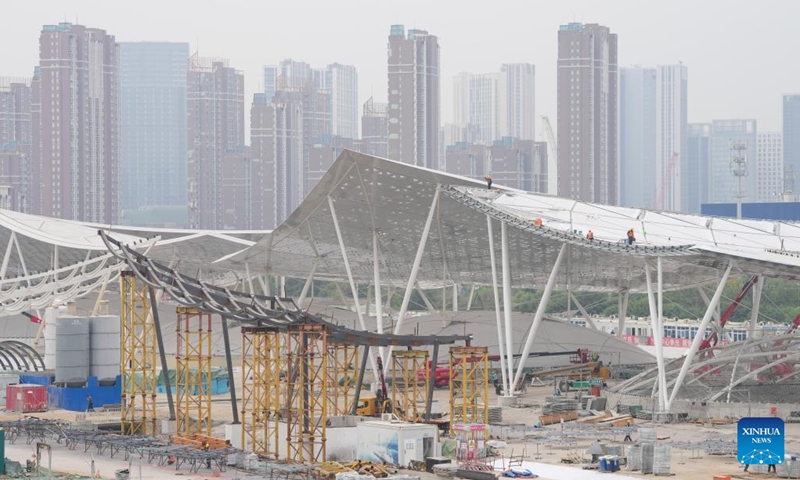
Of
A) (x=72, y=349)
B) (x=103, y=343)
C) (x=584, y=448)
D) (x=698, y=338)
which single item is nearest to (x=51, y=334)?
(x=103, y=343)

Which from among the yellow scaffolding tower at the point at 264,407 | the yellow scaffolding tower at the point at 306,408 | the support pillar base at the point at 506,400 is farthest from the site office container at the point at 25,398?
the support pillar base at the point at 506,400

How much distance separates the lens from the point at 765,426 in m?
46.6

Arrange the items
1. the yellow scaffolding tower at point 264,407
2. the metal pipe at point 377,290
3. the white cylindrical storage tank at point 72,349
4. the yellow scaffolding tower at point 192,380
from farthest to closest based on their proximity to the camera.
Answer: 1. the metal pipe at point 377,290
2. the white cylindrical storage tank at point 72,349
3. the yellow scaffolding tower at point 192,380
4. the yellow scaffolding tower at point 264,407

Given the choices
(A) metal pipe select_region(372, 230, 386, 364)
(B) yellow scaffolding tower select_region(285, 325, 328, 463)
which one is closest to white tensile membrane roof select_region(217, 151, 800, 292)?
(A) metal pipe select_region(372, 230, 386, 364)

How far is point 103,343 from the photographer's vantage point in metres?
73.4

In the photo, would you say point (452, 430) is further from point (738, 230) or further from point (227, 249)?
point (227, 249)

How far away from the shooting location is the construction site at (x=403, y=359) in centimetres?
5116

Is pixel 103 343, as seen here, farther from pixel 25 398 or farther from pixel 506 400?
pixel 506 400

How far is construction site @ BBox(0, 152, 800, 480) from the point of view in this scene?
5116cm

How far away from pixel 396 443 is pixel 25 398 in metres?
26.1

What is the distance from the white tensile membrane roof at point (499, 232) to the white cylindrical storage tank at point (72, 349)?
1305 centimetres

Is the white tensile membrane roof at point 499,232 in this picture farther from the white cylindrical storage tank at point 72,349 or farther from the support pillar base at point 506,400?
the white cylindrical storage tank at point 72,349

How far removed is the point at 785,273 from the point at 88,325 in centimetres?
3299

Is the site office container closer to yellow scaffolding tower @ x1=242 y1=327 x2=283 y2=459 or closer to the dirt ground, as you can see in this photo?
the dirt ground
